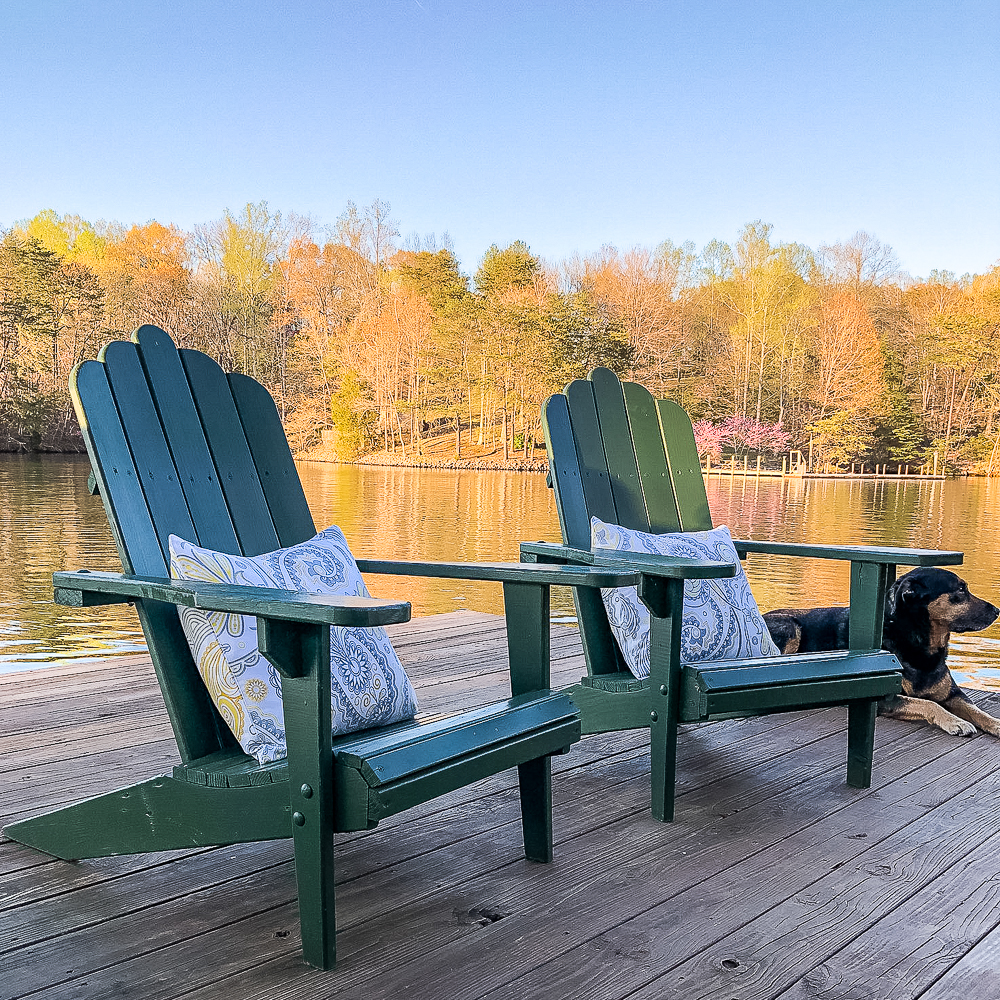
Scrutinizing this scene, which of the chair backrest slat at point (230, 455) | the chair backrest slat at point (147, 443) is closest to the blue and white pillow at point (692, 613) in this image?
the chair backrest slat at point (230, 455)

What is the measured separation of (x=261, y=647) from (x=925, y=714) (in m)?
2.14

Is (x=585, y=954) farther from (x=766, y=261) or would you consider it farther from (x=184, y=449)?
(x=766, y=261)

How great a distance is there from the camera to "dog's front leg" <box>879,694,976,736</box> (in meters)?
2.67

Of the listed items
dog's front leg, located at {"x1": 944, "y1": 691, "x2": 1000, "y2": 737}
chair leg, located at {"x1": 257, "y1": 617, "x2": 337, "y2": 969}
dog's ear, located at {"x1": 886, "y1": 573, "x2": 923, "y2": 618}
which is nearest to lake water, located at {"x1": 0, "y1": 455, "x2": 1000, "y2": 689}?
dog's front leg, located at {"x1": 944, "y1": 691, "x2": 1000, "y2": 737}

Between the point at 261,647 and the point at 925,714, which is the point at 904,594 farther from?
the point at 261,647

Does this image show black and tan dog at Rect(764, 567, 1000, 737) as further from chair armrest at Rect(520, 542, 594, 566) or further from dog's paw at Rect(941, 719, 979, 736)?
chair armrest at Rect(520, 542, 594, 566)

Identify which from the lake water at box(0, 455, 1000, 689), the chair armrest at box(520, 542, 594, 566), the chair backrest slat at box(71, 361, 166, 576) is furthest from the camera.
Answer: the lake water at box(0, 455, 1000, 689)

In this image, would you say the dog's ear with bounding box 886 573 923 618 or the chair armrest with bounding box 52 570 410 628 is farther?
the dog's ear with bounding box 886 573 923 618

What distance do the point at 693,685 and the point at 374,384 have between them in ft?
99.7

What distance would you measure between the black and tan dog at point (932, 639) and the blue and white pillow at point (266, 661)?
5.35 ft

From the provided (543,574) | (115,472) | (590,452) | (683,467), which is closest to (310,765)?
(543,574)

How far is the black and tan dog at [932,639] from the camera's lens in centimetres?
271

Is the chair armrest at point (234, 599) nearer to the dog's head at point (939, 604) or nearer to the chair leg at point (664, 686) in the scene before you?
the chair leg at point (664, 686)

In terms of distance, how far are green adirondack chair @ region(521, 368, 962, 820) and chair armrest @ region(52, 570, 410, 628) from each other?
32.0 inches
